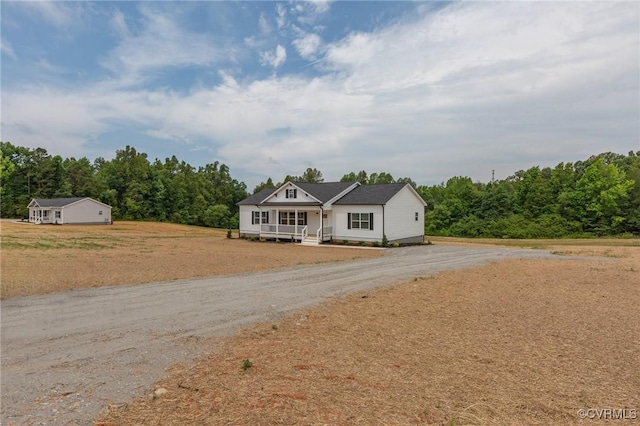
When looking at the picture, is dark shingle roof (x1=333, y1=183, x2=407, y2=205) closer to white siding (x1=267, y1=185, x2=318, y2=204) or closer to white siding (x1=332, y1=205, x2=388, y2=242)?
white siding (x1=332, y1=205, x2=388, y2=242)

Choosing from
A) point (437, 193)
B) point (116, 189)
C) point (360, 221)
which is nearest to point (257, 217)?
point (360, 221)

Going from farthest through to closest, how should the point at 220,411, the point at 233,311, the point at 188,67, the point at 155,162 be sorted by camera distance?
1. the point at 155,162
2. the point at 188,67
3. the point at 233,311
4. the point at 220,411

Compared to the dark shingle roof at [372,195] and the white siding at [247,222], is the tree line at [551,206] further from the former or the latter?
the white siding at [247,222]

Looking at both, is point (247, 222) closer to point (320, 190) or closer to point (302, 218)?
point (302, 218)

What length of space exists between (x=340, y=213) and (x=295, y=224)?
13.0 feet

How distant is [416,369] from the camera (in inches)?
196

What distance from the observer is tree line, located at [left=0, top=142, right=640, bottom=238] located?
43500 millimetres

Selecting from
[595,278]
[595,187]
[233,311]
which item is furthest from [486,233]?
[233,311]

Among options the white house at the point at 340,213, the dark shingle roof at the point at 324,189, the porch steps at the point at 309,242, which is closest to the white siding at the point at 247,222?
the white house at the point at 340,213

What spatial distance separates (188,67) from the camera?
2480cm

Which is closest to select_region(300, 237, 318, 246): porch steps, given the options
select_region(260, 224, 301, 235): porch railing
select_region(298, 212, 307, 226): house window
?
select_region(260, 224, 301, 235): porch railing

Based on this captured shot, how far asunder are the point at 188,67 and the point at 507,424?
2640cm

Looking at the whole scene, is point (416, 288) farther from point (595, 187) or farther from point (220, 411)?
point (595, 187)

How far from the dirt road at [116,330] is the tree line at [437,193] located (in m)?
40.8
